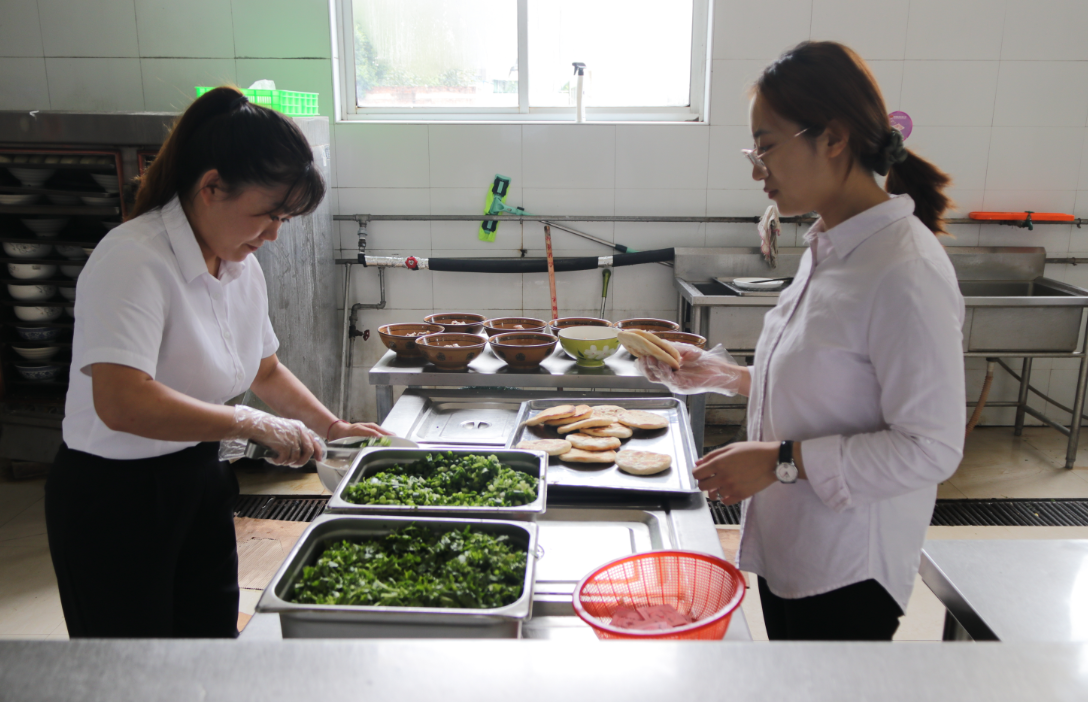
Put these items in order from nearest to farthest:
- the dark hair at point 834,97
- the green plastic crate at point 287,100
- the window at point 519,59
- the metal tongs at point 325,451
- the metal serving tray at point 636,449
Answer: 1. the dark hair at point 834,97
2. the metal tongs at point 325,451
3. the metal serving tray at point 636,449
4. the green plastic crate at point 287,100
5. the window at point 519,59

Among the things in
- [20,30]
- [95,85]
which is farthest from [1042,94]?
[20,30]

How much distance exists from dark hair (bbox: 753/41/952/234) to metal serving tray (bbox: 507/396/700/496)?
84cm

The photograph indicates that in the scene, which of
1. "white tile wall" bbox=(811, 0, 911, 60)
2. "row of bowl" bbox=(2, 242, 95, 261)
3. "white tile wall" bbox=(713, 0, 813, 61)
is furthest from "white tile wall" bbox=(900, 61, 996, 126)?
"row of bowl" bbox=(2, 242, 95, 261)

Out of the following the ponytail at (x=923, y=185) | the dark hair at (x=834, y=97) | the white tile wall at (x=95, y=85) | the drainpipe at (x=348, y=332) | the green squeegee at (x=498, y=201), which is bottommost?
the drainpipe at (x=348, y=332)

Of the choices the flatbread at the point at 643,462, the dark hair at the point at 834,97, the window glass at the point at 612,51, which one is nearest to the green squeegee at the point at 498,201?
the window glass at the point at 612,51

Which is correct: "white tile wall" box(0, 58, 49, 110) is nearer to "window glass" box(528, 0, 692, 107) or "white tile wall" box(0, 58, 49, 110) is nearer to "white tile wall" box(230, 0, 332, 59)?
"white tile wall" box(230, 0, 332, 59)

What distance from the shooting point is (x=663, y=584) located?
1300 mm

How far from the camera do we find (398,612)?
45.1 inches

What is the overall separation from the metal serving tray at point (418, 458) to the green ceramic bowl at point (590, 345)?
1.01m

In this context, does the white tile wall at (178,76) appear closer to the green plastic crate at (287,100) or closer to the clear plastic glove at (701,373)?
the green plastic crate at (287,100)

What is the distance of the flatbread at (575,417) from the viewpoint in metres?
2.20

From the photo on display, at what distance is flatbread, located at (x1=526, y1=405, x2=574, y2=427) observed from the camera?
2.18m

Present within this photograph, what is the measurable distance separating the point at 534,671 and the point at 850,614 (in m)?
1.09

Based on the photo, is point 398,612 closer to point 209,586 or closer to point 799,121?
point 209,586
